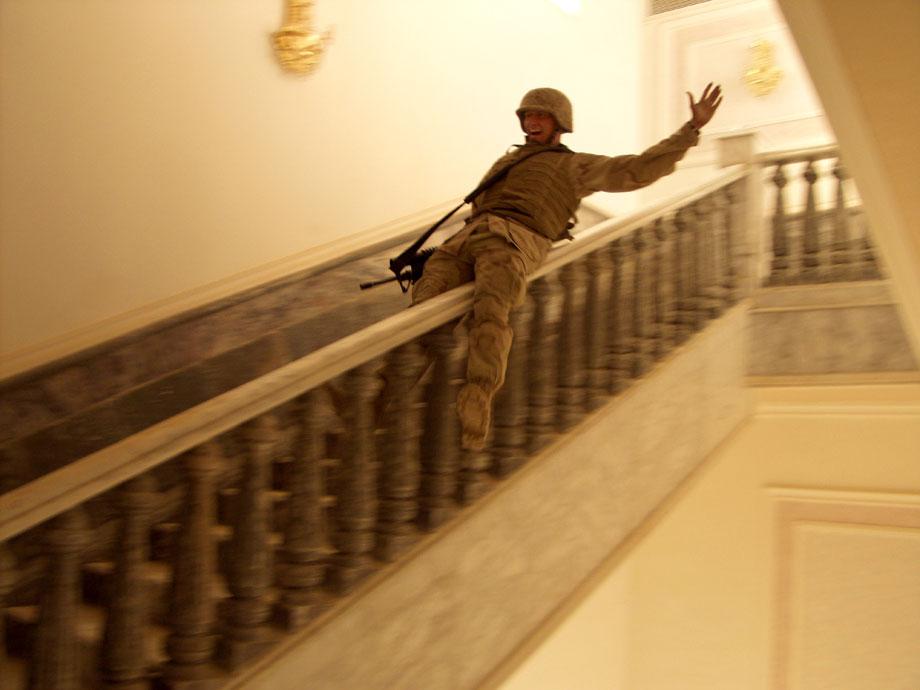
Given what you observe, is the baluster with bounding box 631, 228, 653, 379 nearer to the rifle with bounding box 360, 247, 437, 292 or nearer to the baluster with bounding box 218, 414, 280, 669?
the rifle with bounding box 360, 247, 437, 292

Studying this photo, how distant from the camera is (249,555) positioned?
8.33ft

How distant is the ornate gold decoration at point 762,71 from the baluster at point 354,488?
A: 5.49 metres

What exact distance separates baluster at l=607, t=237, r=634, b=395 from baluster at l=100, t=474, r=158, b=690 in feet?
6.92

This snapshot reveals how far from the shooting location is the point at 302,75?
564 cm

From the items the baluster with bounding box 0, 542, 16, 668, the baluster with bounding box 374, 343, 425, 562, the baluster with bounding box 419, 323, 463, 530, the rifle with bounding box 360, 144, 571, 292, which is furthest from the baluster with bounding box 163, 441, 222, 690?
the rifle with bounding box 360, 144, 571, 292

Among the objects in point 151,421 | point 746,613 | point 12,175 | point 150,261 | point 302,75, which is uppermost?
point 302,75

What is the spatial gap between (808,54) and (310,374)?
1378 mm

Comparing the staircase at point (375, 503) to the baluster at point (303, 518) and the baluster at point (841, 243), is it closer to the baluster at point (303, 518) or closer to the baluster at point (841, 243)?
the baluster at point (303, 518)

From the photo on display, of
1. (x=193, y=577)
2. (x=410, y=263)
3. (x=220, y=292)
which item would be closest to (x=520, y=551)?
(x=410, y=263)

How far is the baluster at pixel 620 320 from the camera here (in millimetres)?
3982

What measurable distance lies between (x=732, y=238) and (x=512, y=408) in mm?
2118

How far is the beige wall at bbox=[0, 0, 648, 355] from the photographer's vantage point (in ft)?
15.2

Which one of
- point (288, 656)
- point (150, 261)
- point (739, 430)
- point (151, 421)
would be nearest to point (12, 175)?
point (150, 261)

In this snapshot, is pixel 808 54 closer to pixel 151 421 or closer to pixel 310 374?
pixel 310 374
